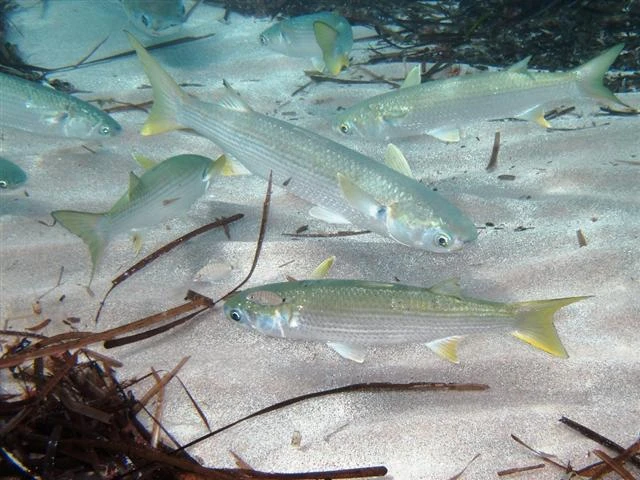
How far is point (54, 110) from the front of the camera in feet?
17.9

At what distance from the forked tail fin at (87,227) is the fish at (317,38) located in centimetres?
408

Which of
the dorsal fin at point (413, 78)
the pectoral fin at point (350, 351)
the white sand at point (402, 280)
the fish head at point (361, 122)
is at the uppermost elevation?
the dorsal fin at point (413, 78)

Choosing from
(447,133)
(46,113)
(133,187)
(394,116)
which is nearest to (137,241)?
(133,187)

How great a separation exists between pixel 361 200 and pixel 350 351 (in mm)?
1130

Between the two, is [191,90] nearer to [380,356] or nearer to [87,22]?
[87,22]

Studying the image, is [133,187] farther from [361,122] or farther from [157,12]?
[157,12]

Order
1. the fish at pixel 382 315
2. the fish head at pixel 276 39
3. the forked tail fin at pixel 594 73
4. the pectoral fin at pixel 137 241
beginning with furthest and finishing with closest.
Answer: the fish head at pixel 276 39
the forked tail fin at pixel 594 73
the pectoral fin at pixel 137 241
the fish at pixel 382 315

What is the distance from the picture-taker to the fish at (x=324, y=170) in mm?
3480

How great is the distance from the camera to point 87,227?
362 centimetres

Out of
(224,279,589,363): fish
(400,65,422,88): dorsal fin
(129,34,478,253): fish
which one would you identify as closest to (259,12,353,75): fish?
(400,65,422,88): dorsal fin

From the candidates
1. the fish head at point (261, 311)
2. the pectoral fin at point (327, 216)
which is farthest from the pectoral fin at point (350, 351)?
the pectoral fin at point (327, 216)

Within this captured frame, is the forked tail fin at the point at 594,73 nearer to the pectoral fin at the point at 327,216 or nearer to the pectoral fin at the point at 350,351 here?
the pectoral fin at the point at 327,216

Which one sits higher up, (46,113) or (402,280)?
(46,113)

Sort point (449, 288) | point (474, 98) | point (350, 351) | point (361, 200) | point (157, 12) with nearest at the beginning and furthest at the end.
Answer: point (449, 288)
point (350, 351)
point (361, 200)
point (474, 98)
point (157, 12)
